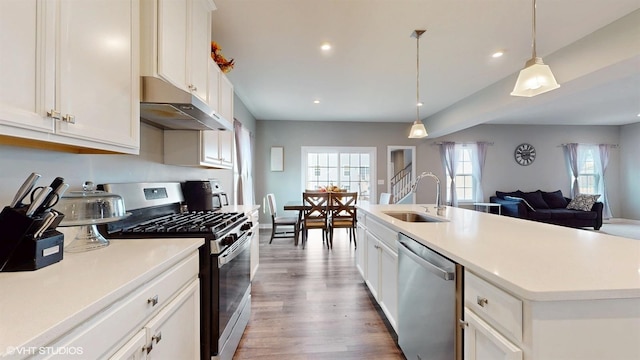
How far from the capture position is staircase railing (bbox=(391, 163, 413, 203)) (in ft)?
22.7

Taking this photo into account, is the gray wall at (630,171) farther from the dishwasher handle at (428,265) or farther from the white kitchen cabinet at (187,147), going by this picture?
the white kitchen cabinet at (187,147)

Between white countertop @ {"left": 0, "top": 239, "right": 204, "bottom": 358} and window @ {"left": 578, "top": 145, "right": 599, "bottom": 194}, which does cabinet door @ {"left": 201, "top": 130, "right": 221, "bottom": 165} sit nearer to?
white countertop @ {"left": 0, "top": 239, "right": 204, "bottom": 358}

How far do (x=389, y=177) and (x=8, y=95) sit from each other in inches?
242

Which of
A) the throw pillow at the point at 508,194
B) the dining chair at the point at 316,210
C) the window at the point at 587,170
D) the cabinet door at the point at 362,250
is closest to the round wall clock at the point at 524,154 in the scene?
the throw pillow at the point at 508,194

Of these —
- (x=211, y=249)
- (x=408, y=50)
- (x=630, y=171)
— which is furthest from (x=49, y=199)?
(x=630, y=171)

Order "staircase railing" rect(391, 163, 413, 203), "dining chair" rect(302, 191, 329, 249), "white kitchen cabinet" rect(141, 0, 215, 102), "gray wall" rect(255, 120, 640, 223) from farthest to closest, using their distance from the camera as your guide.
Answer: "staircase railing" rect(391, 163, 413, 203)
"gray wall" rect(255, 120, 640, 223)
"dining chair" rect(302, 191, 329, 249)
"white kitchen cabinet" rect(141, 0, 215, 102)

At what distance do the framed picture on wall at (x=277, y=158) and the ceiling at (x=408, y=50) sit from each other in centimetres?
155

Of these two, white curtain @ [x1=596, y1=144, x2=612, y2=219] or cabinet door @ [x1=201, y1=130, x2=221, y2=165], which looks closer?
cabinet door @ [x1=201, y1=130, x2=221, y2=165]

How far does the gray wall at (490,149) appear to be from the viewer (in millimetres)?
6109

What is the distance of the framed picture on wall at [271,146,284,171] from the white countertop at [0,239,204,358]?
16.2 feet

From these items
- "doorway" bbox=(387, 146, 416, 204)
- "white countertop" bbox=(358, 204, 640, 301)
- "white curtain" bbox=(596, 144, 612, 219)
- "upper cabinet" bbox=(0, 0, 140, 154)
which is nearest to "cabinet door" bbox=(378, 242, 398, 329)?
"white countertop" bbox=(358, 204, 640, 301)

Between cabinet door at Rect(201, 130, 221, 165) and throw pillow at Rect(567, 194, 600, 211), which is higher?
cabinet door at Rect(201, 130, 221, 165)

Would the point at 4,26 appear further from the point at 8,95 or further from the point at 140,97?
the point at 140,97

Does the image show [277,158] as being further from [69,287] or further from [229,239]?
[69,287]
